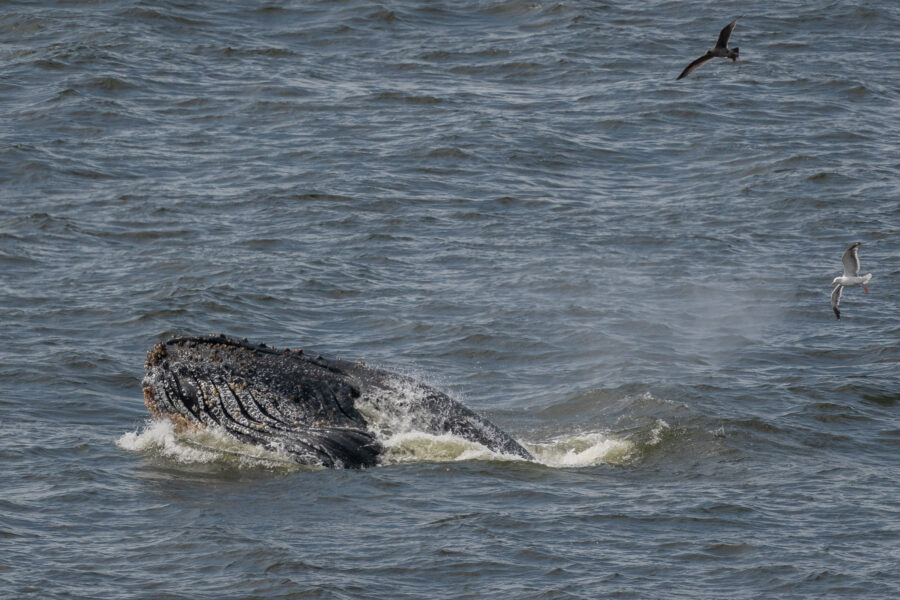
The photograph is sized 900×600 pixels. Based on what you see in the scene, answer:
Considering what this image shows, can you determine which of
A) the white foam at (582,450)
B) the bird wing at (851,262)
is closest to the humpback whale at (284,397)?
the white foam at (582,450)

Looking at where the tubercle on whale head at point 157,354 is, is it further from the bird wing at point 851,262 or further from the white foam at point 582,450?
the bird wing at point 851,262

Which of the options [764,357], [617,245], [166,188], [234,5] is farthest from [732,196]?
[234,5]

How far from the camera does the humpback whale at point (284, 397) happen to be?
13.0 meters

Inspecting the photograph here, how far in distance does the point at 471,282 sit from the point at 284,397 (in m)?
7.82

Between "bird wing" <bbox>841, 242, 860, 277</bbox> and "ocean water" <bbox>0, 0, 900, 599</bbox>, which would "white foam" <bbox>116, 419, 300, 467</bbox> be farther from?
"bird wing" <bbox>841, 242, 860, 277</bbox>

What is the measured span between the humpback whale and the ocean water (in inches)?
9.7

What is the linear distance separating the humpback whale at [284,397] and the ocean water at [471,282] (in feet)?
0.81

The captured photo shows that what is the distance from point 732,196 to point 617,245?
3.09 metres

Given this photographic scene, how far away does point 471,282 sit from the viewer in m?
20.5

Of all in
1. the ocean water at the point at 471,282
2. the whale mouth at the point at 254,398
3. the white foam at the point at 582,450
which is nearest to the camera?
the ocean water at the point at 471,282

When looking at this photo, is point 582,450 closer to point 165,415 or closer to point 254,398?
point 254,398

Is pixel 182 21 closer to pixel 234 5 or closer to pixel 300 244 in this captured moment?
pixel 234 5

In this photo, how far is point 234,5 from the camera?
3503 cm

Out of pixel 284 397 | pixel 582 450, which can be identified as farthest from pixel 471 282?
pixel 284 397
